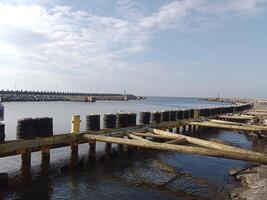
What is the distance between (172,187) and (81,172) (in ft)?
15.2

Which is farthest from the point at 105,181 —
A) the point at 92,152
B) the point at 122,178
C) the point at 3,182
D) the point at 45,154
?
the point at 3,182

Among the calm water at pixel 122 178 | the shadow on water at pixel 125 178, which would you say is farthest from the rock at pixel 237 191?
the calm water at pixel 122 178

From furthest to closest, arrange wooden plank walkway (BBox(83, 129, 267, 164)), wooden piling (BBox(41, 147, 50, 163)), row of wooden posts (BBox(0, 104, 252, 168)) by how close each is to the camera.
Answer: wooden piling (BBox(41, 147, 50, 163))
row of wooden posts (BBox(0, 104, 252, 168))
wooden plank walkway (BBox(83, 129, 267, 164))

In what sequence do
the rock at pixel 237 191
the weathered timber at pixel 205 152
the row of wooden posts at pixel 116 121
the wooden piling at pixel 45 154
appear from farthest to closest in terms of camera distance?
the wooden piling at pixel 45 154 < the row of wooden posts at pixel 116 121 < the rock at pixel 237 191 < the weathered timber at pixel 205 152

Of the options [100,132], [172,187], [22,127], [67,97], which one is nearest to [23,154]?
[22,127]

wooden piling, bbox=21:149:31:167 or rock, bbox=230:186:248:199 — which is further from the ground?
wooden piling, bbox=21:149:31:167

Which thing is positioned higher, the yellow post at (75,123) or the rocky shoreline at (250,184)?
the yellow post at (75,123)

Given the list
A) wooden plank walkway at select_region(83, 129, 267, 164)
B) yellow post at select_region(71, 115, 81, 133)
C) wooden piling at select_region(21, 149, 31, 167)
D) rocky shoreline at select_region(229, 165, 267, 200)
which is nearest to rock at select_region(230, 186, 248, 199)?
rocky shoreline at select_region(229, 165, 267, 200)

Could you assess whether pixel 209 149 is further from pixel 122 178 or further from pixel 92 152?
pixel 92 152

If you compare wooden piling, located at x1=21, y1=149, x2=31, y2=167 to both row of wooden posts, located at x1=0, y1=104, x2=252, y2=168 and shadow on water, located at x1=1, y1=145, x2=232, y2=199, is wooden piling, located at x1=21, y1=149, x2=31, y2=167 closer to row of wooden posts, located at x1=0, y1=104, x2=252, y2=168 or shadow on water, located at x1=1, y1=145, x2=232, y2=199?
row of wooden posts, located at x1=0, y1=104, x2=252, y2=168

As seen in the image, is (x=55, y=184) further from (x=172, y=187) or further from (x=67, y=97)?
(x=67, y=97)

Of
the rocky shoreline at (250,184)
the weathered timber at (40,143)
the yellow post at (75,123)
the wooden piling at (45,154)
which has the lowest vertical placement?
the rocky shoreline at (250,184)

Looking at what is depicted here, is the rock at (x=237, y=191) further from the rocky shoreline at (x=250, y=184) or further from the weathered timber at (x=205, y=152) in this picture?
the weathered timber at (x=205, y=152)

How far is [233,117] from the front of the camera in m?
40.2
